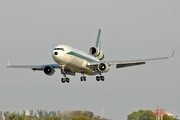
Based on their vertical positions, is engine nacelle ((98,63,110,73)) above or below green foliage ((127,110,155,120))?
above

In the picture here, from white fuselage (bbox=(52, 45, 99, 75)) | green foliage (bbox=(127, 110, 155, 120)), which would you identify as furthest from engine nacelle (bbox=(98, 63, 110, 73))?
green foliage (bbox=(127, 110, 155, 120))

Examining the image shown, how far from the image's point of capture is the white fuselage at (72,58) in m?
61.2

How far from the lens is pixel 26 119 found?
113 meters

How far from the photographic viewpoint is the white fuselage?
61.2m

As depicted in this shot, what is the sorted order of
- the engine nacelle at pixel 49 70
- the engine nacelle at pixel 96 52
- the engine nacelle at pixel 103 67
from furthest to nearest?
the engine nacelle at pixel 96 52, the engine nacelle at pixel 103 67, the engine nacelle at pixel 49 70

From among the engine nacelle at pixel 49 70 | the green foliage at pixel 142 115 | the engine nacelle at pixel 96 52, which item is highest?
the engine nacelle at pixel 96 52

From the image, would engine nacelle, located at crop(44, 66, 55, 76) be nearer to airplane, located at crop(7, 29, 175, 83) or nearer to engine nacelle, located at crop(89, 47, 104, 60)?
airplane, located at crop(7, 29, 175, 83)

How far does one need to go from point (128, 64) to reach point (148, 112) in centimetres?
9800

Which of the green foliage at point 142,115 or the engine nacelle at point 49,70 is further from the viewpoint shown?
the green foliage at point 142,115

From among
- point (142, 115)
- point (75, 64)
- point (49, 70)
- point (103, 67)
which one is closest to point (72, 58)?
point (75, 64)

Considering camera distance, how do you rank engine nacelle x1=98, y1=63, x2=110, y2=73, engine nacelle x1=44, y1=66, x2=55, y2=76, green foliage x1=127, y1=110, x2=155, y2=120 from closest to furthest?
engine nacelle x1=44, y1=66, x2=55, y2=76
engine nacelle x1=98, y1=63, x2=110, y2=73
green foliage x1=127, y1=110, x2=155, y2=120

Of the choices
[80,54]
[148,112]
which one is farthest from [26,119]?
[148,112]

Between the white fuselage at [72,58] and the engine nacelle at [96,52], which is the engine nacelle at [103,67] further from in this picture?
the engine nacelle at [96,52]

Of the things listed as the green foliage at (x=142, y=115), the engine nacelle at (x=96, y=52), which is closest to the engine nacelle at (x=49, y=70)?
the engine nacelle at (x=96, y=52)
